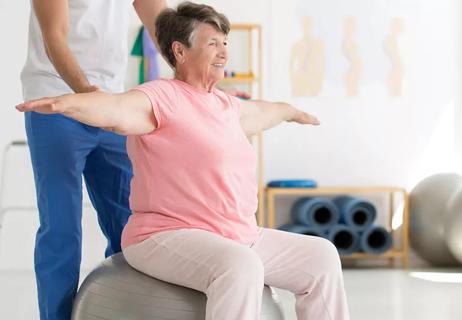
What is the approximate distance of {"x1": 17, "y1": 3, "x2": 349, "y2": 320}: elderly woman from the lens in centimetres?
226

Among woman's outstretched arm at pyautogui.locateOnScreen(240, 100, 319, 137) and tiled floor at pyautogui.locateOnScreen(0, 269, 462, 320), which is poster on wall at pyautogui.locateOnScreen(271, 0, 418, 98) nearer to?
tiled floor at pyautogui.locateOnScreen(0, 269, 462, 320)

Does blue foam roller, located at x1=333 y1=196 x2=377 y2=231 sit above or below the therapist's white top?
below

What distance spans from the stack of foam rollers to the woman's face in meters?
3.29

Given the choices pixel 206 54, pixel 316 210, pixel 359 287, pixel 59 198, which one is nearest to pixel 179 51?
pixel 206 54

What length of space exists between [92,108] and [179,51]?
1.51ft

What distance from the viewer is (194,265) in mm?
2234

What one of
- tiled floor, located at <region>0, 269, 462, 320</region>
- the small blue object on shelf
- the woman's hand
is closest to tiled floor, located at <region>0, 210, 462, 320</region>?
tiled floor, located at <region>0, 269, 462, 320</region>

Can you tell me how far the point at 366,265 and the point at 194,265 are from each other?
3977mm

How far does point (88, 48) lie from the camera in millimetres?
2756

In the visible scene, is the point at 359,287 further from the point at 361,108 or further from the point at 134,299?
the point at 134,299

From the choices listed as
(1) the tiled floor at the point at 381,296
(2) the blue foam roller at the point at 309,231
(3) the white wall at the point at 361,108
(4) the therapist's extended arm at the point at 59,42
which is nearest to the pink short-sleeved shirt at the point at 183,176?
(4) the therapist's extended arm at the point at 59,42

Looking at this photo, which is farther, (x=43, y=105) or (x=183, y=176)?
(x=183, y=176)

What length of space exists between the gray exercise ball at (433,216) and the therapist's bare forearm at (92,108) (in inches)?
148

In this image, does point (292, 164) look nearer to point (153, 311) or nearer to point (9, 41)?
point (9, 41)
